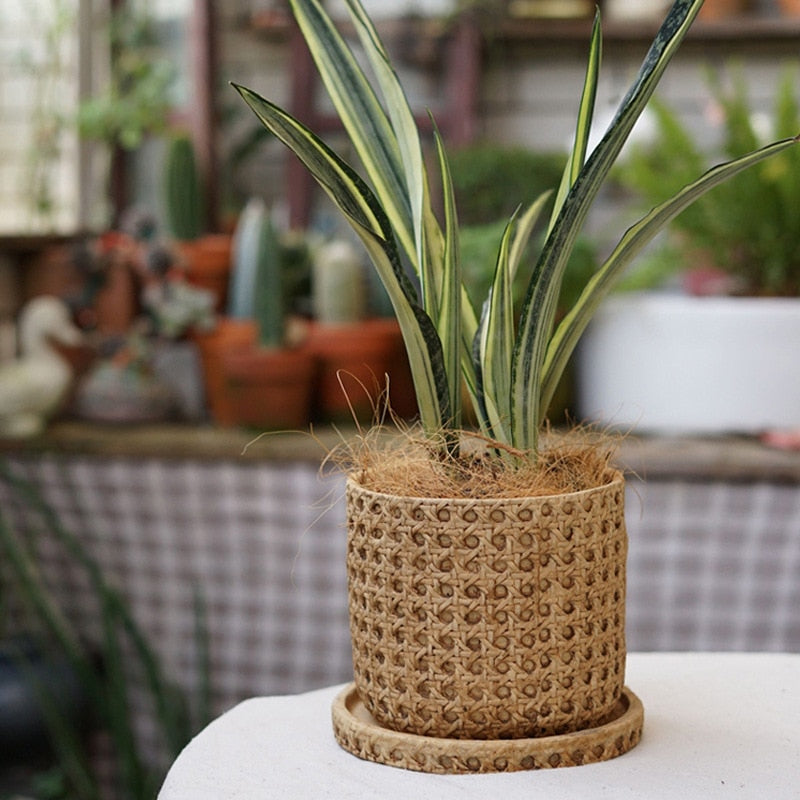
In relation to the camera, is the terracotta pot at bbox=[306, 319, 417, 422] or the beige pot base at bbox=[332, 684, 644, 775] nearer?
the beige pot base at bbox=[332, 684, 644, 775]

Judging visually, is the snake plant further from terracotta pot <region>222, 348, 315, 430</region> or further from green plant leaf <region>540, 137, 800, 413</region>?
terracotta pot <region>222, 348, 315, 430</region>

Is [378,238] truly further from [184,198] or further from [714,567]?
[184,198]

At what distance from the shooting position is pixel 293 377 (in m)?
1.72

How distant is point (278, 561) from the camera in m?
1.66

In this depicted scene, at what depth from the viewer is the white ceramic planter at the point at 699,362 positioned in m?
1.56

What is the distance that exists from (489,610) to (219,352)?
4.41 feet

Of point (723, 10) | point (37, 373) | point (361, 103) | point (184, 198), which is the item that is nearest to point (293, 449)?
point (37, 373)

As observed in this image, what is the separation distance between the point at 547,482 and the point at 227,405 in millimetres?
1253

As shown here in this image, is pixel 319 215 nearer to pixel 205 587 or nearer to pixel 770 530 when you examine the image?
pixel 205 587

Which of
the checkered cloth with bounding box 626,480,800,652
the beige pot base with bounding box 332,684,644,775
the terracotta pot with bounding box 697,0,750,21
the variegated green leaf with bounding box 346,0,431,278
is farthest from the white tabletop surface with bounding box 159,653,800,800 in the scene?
the terracotta pot with bounding box 697,0,750,21

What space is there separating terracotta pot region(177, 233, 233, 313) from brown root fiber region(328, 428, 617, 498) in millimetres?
1534

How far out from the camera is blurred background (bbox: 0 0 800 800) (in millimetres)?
1555

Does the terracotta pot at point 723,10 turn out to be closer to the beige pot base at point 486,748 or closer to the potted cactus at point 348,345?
the potted cactus at point 348,345

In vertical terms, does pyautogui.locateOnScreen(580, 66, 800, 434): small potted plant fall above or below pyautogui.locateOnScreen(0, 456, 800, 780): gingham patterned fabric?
above
